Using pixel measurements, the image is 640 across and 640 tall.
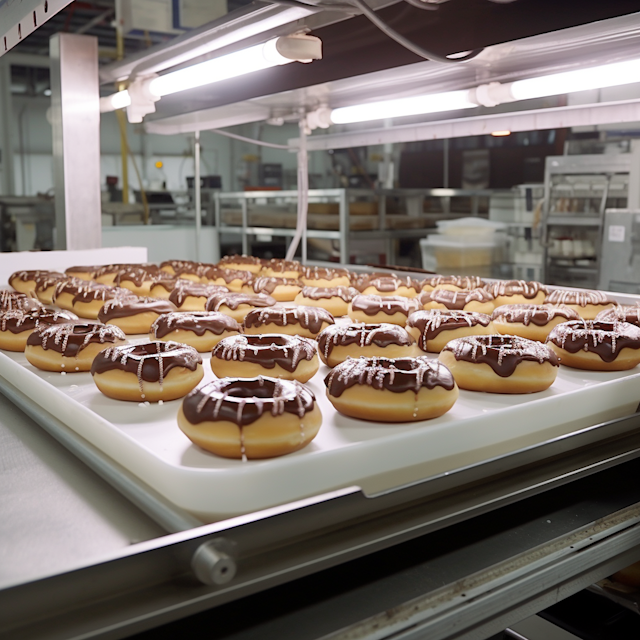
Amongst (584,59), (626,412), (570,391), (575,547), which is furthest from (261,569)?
(584,59)

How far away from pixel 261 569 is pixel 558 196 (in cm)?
517

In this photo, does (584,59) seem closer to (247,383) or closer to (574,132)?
(247,383)

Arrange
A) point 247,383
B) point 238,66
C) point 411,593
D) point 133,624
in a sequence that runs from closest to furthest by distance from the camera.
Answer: point 133,624, point 411,593, point 247,383, point 238,66

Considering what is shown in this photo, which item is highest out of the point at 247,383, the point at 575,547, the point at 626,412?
the point at 247,383

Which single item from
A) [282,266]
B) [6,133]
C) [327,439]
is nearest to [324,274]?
[282,266]

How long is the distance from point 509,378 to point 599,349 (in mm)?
279

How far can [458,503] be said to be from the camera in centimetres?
94

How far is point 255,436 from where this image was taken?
87 centimetres

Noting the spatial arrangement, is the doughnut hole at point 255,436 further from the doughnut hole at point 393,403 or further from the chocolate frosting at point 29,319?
the chocolate frosting at point 29,319

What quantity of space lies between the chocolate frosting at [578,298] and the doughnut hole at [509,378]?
2.64 ft

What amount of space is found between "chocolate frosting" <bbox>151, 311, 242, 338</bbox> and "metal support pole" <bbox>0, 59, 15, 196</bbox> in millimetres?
8204

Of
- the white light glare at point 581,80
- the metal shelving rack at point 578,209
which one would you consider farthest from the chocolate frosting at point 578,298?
the metal shelving rack at point 578,209

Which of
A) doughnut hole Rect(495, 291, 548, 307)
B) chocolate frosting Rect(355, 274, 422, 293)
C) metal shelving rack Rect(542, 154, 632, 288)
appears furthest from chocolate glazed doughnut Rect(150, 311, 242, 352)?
metal shelving rack Rect(542, 154, 632, 288)

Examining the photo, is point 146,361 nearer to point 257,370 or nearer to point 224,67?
point 257,370
